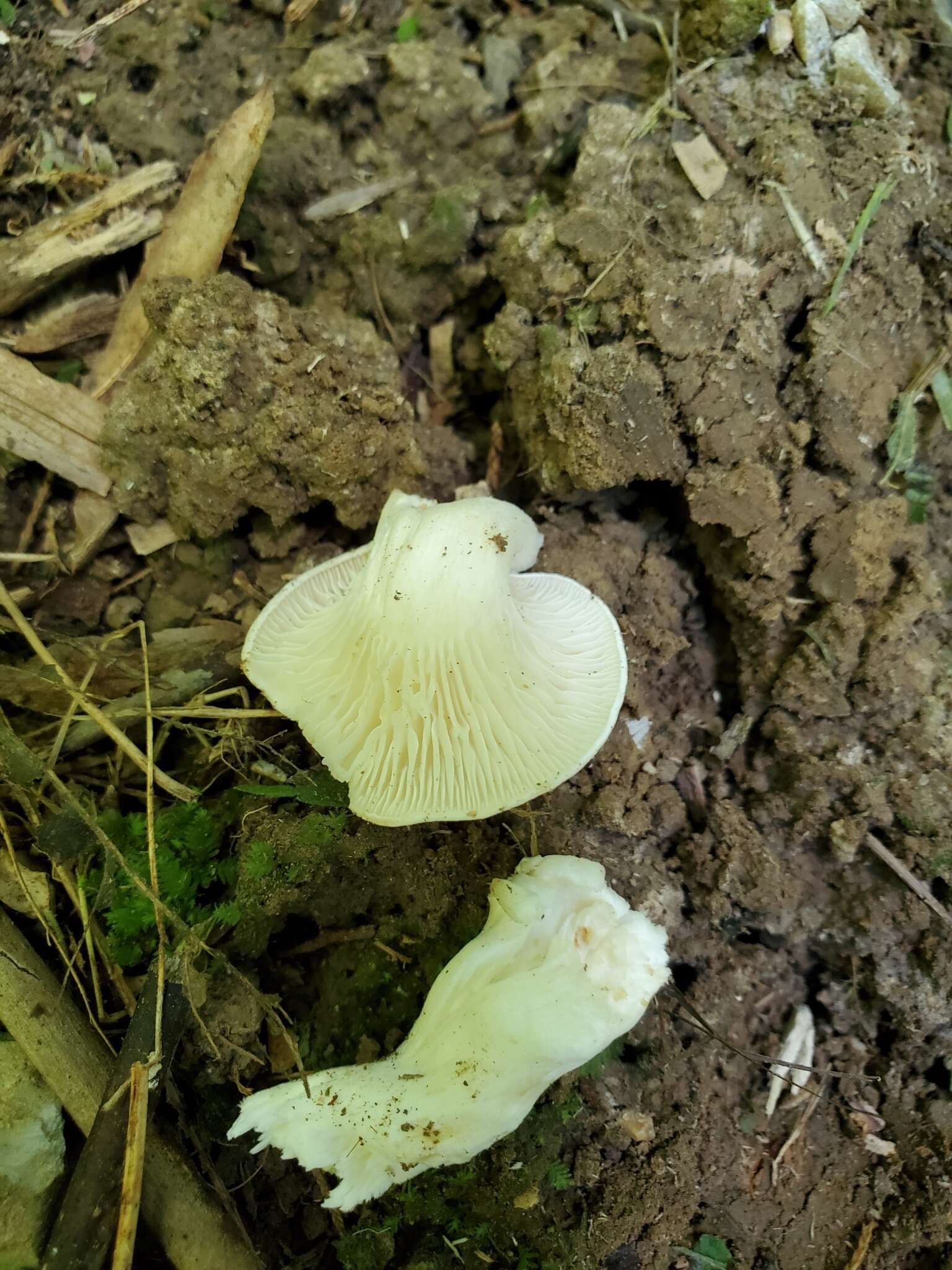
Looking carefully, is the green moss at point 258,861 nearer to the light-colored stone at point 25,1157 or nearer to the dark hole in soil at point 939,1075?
the light-colored stone at point 25,1157

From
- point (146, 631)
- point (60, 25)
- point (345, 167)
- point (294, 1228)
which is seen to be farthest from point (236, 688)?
point (60, 25)

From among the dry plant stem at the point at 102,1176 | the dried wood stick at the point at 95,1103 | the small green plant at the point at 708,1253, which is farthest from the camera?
the small green plant at the point at 708,1253

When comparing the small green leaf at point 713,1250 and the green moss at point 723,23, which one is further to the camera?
the green moss at point 723,23

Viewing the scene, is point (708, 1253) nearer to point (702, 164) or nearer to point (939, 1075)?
point (939, 1075)

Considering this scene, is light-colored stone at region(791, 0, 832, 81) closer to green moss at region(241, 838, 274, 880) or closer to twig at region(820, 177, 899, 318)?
twig at region(820, 177, 899, 318)

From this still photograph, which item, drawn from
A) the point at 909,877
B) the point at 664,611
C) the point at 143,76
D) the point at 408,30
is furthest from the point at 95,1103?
the point at 408,30

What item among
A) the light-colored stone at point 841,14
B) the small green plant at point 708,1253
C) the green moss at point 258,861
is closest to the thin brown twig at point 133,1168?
the green moss at point 258,861
